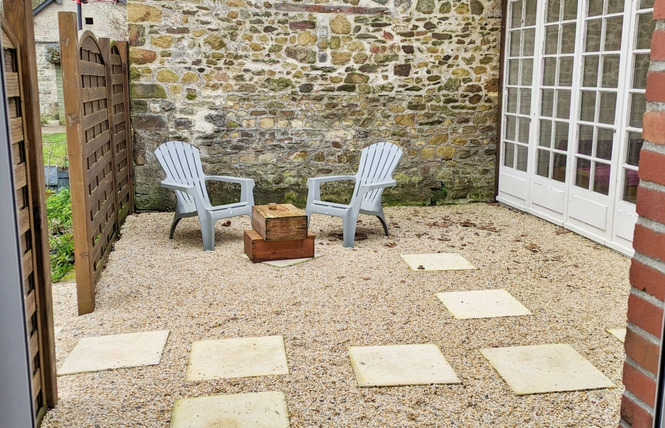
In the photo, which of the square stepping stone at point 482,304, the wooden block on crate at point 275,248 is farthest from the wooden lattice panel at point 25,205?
the wooden block on crate at point 275,248

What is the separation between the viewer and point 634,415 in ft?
4.49

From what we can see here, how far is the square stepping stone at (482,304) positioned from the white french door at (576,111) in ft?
4.97

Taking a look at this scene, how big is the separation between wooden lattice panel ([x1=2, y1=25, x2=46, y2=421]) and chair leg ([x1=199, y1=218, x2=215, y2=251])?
102 inches

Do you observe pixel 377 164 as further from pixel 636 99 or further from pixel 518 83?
pixel 636 99

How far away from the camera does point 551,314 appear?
3.49 meters

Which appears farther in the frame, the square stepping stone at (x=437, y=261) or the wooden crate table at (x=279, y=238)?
the wooden crate table at (x=279, y=238)

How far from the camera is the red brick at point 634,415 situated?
4.32 ft

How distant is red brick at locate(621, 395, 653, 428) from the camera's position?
132 centimetres

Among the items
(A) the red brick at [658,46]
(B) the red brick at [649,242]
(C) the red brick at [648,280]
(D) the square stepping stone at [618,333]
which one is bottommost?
(D) the square stepping stone at [618,333]

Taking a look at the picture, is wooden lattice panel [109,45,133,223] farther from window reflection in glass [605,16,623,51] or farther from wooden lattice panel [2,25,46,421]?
window reflection in glass [605,16,623,51]

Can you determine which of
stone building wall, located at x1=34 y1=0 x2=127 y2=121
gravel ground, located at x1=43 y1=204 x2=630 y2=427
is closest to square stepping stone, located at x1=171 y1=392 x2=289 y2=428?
gravel ground, located at x1=43 y1=204 x2=630 y2=427

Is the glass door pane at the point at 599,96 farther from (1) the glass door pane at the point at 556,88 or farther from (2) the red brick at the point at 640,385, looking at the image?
(2) the red brick at the point at 640,385

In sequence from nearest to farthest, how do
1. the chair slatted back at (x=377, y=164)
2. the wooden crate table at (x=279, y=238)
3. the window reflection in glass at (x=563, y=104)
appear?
the wooden crate table at (x=279, y=238), the chair slatted back at (x=377, y=164), the window reflection in glass at (x=563, y=104)

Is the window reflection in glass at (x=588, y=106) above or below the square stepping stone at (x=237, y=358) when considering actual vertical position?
above
